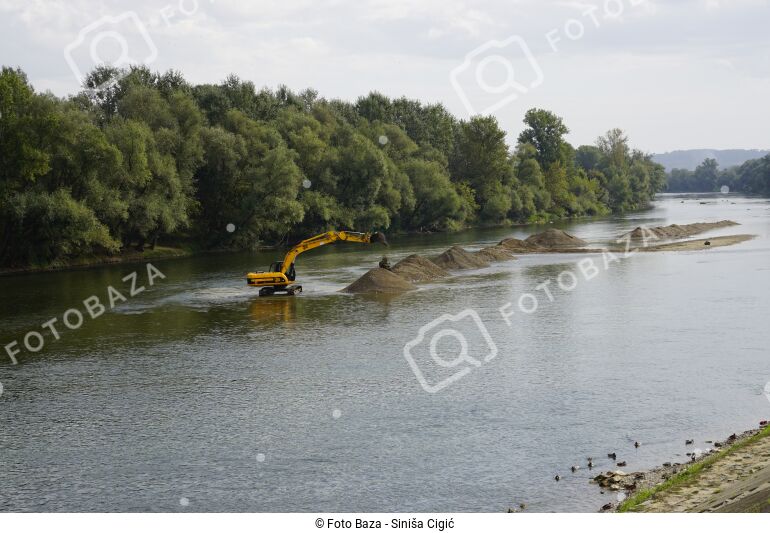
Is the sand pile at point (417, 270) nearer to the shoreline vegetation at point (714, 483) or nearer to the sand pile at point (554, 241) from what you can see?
the sand pile at point (554, 241)

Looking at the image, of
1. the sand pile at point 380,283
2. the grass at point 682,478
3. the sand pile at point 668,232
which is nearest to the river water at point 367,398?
the grass at point 682,478

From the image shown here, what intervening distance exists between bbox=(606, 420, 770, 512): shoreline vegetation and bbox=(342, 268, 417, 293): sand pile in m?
38.9

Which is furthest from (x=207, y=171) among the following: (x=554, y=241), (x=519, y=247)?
(x=554, y=241)

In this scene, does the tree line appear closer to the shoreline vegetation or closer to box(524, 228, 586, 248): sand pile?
box(524, 228, 586, 248): sand pile

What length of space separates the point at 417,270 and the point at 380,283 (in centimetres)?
853

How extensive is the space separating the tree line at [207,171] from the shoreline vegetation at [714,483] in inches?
2695

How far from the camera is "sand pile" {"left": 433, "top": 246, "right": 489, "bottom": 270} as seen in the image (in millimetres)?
76444

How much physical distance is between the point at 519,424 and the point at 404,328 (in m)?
19.0

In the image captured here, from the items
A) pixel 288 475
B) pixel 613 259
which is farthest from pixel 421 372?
pixel 613 259

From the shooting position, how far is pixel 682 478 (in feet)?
63.5

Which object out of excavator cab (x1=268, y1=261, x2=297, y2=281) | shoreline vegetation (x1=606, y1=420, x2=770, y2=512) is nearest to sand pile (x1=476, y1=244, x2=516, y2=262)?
excavator cab (x1=268, y1=261, x2=297, y2=281)

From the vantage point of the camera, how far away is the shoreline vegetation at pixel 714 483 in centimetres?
1672

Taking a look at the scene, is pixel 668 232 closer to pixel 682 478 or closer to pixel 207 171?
pixel 207 171

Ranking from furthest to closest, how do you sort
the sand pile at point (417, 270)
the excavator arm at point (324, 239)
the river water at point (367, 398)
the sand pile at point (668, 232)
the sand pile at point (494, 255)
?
1. the sand pile at point (668, 232)
2. the sand pile at point (494, 255)
3. the sand pile at point (417, 270)
4. the excavator arm at point (324, 239)
5. the river water at point (367, 398)
